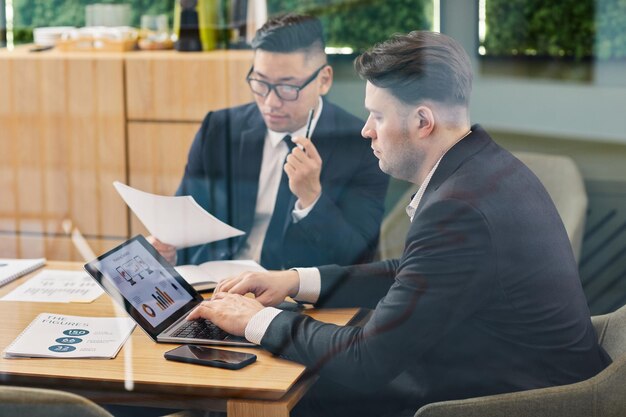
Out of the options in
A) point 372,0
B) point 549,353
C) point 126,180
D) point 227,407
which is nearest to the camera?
point 227,407

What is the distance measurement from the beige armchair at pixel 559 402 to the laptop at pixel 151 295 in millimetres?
386

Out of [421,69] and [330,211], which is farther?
[330,211]

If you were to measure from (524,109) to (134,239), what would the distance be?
3.89ft

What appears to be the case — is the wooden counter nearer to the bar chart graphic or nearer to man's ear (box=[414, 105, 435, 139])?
the bar chart graphic

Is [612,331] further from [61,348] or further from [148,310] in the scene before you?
[61,348]

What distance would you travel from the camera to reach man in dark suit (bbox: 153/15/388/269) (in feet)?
7.38

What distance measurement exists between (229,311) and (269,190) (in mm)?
828

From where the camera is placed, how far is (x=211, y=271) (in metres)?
2.01

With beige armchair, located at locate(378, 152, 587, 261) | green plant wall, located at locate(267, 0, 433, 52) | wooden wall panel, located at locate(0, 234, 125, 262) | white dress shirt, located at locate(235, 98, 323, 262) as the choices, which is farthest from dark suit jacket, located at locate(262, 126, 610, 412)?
wooden wall panel, located at locate(0, 234, 125, 262)

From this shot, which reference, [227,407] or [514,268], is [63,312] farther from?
[514,268]

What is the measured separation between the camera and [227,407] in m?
1.45

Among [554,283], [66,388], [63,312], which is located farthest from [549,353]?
[63,312]

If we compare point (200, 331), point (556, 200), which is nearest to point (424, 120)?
point (200, 331)

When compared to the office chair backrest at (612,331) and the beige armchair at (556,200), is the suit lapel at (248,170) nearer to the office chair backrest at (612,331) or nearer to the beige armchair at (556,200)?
the beige armchair at (556,200)
